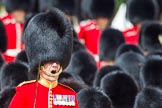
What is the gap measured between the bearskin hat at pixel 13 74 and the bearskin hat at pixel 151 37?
237 cm

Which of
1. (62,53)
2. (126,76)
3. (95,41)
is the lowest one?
(95,41)

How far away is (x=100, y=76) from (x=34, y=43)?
63.8 inches

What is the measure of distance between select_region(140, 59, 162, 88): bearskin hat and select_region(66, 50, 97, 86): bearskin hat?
77 centimetres

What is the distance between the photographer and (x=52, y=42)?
4527 millimetres

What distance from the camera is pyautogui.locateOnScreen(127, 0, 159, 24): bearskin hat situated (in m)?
9.07

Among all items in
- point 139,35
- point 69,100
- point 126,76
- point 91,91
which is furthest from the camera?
point 139,35

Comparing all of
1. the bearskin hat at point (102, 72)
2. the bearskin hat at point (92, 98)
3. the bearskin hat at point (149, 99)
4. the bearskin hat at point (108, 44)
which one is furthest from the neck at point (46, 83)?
the bearskin hat at point (108, 44)

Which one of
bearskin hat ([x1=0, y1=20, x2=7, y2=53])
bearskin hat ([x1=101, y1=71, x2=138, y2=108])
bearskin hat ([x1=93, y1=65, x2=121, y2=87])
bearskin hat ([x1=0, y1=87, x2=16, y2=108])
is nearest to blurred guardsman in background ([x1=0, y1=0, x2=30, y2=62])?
bearskin hat ([x1=0, y1=20, x2=7, y2=53])

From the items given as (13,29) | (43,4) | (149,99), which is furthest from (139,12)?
(149,99)

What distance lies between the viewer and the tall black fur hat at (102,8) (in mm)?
8953

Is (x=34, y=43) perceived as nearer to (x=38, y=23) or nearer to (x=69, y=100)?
(x=38, y=23)

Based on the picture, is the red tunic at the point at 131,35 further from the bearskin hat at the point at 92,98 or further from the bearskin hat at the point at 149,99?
the bearskin hat at the point at 92,98

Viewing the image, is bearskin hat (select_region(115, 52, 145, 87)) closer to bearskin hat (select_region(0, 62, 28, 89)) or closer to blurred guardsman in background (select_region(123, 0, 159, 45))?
bearskin hat (select_region(0, 62, 28, 89))

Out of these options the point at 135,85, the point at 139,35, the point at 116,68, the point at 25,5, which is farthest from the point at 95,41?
the point at 135,85
